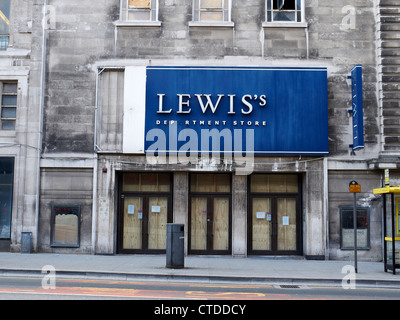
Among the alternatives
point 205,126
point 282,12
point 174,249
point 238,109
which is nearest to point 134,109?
point 205,126

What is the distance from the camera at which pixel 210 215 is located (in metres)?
17.7

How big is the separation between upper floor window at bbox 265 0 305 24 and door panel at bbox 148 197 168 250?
796 cm

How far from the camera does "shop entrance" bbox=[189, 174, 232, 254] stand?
17.6 metres

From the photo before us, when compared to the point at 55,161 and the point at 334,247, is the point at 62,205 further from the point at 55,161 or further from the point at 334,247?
the point at 334,247

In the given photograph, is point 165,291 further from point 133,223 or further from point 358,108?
point 358,108

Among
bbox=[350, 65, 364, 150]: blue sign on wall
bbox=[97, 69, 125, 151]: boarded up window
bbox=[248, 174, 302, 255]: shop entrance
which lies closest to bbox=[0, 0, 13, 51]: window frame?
bbox=[97, 69, 125, 151]: boarded up window

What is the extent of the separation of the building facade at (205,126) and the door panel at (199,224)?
0.18 feet

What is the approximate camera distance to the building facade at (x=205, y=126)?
17.2 meters

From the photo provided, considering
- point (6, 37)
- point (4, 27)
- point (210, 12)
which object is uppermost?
point (210, 12)

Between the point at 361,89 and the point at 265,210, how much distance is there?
5.46 metres

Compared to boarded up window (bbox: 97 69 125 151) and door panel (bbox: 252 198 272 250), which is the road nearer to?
door panel (bbox: 252 198 272 250)

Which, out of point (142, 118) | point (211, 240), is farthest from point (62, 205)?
point (211, 240)

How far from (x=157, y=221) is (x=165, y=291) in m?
7.60

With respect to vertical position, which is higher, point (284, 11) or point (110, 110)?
point (284, 11)
